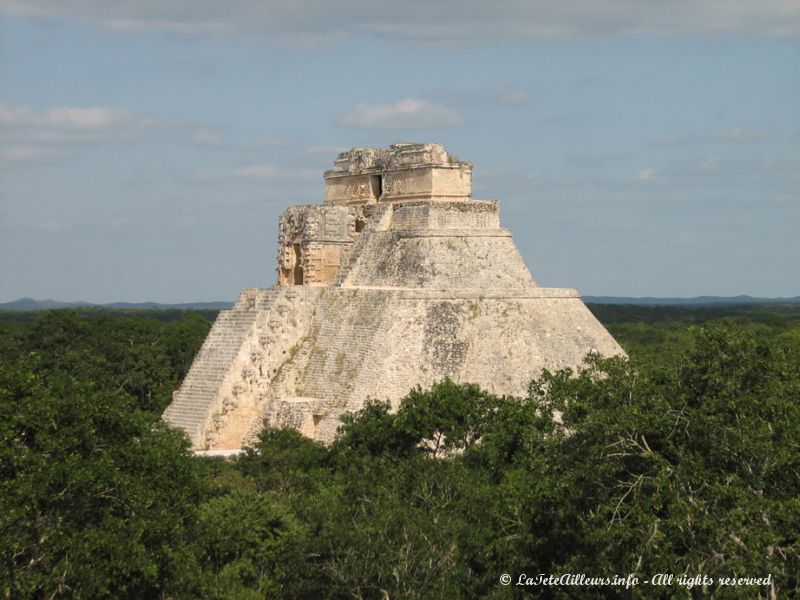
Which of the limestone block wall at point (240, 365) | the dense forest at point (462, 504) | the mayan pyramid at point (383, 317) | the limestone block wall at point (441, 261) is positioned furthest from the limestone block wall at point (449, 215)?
the dense forest at point (462, 504)

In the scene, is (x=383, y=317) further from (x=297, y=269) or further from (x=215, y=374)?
(x=297, y=269)

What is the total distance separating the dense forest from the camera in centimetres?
1602

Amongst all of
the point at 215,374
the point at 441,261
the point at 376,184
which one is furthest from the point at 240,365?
the point at 376,184

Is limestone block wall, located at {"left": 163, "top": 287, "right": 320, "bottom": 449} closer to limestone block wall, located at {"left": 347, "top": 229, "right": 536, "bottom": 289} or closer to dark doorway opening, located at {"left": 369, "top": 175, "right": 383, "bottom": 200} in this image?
limestone block wall, located at {"left": 347, "top": 229, "right": 536, "bottom": 289}

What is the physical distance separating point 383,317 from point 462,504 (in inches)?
324

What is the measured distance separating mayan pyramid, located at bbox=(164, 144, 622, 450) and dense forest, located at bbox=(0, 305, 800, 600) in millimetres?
4808

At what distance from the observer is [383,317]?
27.8 m

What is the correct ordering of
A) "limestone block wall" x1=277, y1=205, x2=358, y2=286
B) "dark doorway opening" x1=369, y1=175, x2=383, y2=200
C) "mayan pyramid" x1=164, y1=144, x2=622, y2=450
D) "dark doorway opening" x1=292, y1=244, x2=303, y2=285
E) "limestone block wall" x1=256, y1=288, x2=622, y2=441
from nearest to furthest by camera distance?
"limestone block wall" x1=256, y1=288, x2=622, y2=441
"mayan pyramid" x1=164, y1=144, x2=622, y2=450
"limestone block wall" x1=277, y1=205, x2=358, y2=286
"dark doorway opening" x1=292, y1=244, x2=303, y2=285
"dark doorway opening" x1=369, y1=175, x2=383, y2=200

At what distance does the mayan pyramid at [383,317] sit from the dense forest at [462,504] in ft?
15.8

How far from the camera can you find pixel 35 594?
658 inches

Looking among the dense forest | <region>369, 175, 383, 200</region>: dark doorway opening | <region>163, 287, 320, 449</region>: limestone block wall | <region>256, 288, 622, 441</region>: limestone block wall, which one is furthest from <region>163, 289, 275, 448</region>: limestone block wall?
the dense forest

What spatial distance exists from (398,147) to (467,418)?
8.81 m

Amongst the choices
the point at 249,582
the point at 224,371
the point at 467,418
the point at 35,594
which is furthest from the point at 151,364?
the point at 35,594

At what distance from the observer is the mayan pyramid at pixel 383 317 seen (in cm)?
2747
